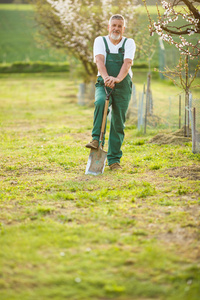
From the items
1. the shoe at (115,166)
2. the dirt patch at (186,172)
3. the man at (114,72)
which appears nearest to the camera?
the dirt patch at (186,172)

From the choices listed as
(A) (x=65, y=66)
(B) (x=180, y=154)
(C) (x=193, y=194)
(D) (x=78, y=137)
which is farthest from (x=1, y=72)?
(C) (x=193, y=194)

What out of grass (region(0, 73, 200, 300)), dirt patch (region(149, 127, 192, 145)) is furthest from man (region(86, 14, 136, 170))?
dirt patch (region(149, 127, 192, 145))

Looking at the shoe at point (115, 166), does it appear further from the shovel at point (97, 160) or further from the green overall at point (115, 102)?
the shovel at point (97, 160)

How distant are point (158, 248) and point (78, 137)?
6.04 m

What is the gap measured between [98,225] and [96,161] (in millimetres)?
2091

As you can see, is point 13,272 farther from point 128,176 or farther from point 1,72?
point 1,72

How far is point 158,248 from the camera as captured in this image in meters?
3.64

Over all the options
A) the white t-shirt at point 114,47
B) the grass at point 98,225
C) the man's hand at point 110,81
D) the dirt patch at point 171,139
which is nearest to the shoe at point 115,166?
the grass at point 98,225

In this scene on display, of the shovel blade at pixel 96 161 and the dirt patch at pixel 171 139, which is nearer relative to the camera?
the shovel blade at pixel 96 161

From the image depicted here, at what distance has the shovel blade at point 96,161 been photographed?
20.2ft

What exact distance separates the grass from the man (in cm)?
74

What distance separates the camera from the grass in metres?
3.12

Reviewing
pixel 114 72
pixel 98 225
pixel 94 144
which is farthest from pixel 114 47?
pixel 98 225

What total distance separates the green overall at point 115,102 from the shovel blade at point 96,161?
0.21 m
